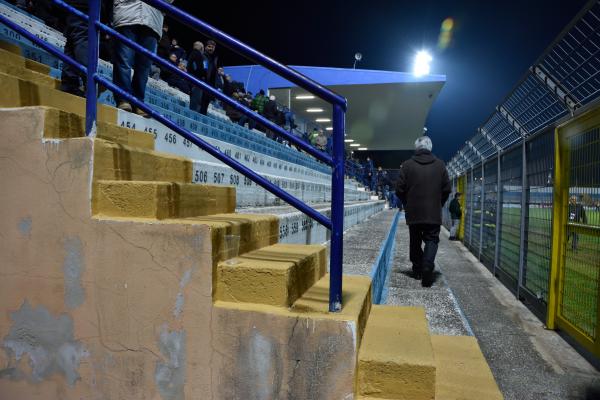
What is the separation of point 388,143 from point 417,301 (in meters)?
33.9

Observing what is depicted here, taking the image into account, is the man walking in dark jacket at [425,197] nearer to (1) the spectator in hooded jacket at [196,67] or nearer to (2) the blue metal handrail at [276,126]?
(2) the blue metal handrail at [276,126]

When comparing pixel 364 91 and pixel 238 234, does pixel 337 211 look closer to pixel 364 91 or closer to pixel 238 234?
pixel 238 234

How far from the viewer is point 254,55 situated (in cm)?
169

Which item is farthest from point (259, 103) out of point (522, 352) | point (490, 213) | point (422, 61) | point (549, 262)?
point (522, 352)

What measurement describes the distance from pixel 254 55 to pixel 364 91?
60.8 ft

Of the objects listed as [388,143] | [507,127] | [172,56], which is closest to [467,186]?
[507,127]

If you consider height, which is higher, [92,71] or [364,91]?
[364,91]

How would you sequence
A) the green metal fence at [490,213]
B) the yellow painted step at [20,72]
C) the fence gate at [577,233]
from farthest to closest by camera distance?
the green metal fence at [490,213]
the fence gate at [577,233]
the yellow painted step at [20,72]

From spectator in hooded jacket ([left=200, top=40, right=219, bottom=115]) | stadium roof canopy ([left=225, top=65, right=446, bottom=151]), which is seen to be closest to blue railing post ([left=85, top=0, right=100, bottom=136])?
spectator in hooded jacket ([left=200, top=40, right=219, bottom=115])

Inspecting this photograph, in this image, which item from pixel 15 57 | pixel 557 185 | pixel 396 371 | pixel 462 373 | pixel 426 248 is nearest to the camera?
pixel 396 371

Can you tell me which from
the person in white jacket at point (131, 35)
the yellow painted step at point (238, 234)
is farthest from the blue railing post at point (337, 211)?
the person in white jacket at point (131, 35)

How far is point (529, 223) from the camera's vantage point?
15.3ft

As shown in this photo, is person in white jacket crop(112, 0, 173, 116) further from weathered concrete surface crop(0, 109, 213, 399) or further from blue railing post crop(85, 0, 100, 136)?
weathered concrete surface crop(0, 109, 213, 399)

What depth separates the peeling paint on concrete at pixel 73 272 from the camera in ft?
5.68
